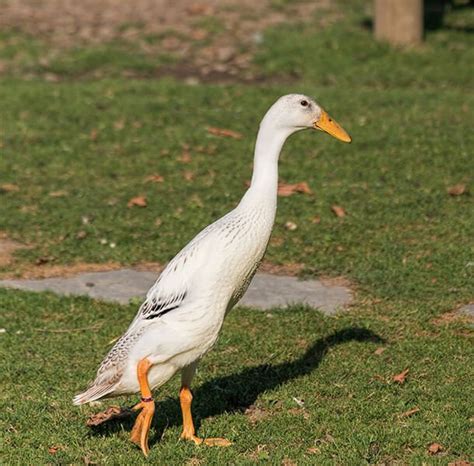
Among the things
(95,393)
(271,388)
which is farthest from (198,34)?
(95,393)

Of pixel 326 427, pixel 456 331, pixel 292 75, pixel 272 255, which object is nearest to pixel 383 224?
pixel 272 255

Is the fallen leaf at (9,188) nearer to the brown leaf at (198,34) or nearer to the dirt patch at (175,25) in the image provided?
the dirt patch at (175,25)

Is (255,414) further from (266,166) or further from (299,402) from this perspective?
(266,166)

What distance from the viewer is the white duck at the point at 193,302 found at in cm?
571

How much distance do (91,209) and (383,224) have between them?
96.5 inches

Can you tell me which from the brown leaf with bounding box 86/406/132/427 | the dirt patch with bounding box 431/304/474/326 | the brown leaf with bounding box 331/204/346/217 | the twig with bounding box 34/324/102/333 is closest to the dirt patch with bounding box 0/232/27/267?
the twig with bounding box 34/324/102/333

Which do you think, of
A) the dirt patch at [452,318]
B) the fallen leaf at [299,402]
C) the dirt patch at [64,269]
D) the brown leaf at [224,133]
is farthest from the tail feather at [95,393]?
the brown leaf at [224,133]

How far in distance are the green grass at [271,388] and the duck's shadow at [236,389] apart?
11mm

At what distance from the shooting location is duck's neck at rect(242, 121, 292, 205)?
5.88 m

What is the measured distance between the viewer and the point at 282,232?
30.3 ft

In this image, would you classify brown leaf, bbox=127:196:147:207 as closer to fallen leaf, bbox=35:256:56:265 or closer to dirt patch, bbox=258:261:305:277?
fallen leaf, bbox=35:256:56:265

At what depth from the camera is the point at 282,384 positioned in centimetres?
670

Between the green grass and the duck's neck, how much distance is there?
1226mm

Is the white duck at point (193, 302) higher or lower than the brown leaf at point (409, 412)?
higher
